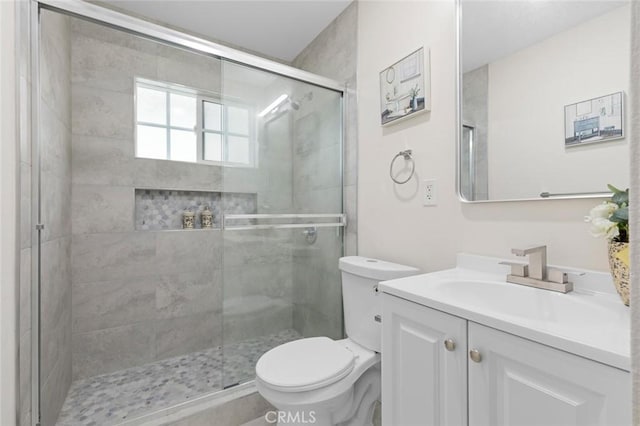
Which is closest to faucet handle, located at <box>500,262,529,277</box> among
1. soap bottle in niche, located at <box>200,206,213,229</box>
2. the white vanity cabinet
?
the white vanity cabinet

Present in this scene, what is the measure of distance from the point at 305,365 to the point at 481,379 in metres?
0.76

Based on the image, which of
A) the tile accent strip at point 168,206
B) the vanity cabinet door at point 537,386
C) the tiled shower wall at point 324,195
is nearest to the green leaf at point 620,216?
the vanity cabinet door at point 537,386

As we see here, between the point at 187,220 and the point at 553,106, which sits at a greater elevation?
the point at 553,106

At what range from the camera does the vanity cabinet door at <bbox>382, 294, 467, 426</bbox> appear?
796mm

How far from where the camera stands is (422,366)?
880 millimetres

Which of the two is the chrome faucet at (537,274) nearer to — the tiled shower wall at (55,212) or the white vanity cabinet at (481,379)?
the white vanity cabinet at (481,379)

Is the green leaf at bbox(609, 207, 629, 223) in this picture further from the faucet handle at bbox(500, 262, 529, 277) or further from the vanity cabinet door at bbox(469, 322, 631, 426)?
the vanity cabinet door at bbox(469, 322, 631, 426)

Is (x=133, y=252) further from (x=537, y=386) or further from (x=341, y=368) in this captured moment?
(x=537, y=386)

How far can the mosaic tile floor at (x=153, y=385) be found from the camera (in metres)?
1.59

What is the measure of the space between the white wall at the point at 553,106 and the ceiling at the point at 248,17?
51.9 inches

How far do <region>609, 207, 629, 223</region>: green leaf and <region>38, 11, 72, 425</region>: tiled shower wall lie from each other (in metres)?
2.02

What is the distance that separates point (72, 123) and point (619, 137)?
269 centimetres

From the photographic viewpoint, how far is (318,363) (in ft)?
4.29

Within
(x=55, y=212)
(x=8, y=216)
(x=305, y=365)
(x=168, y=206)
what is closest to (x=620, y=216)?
(x=305, y=365)
